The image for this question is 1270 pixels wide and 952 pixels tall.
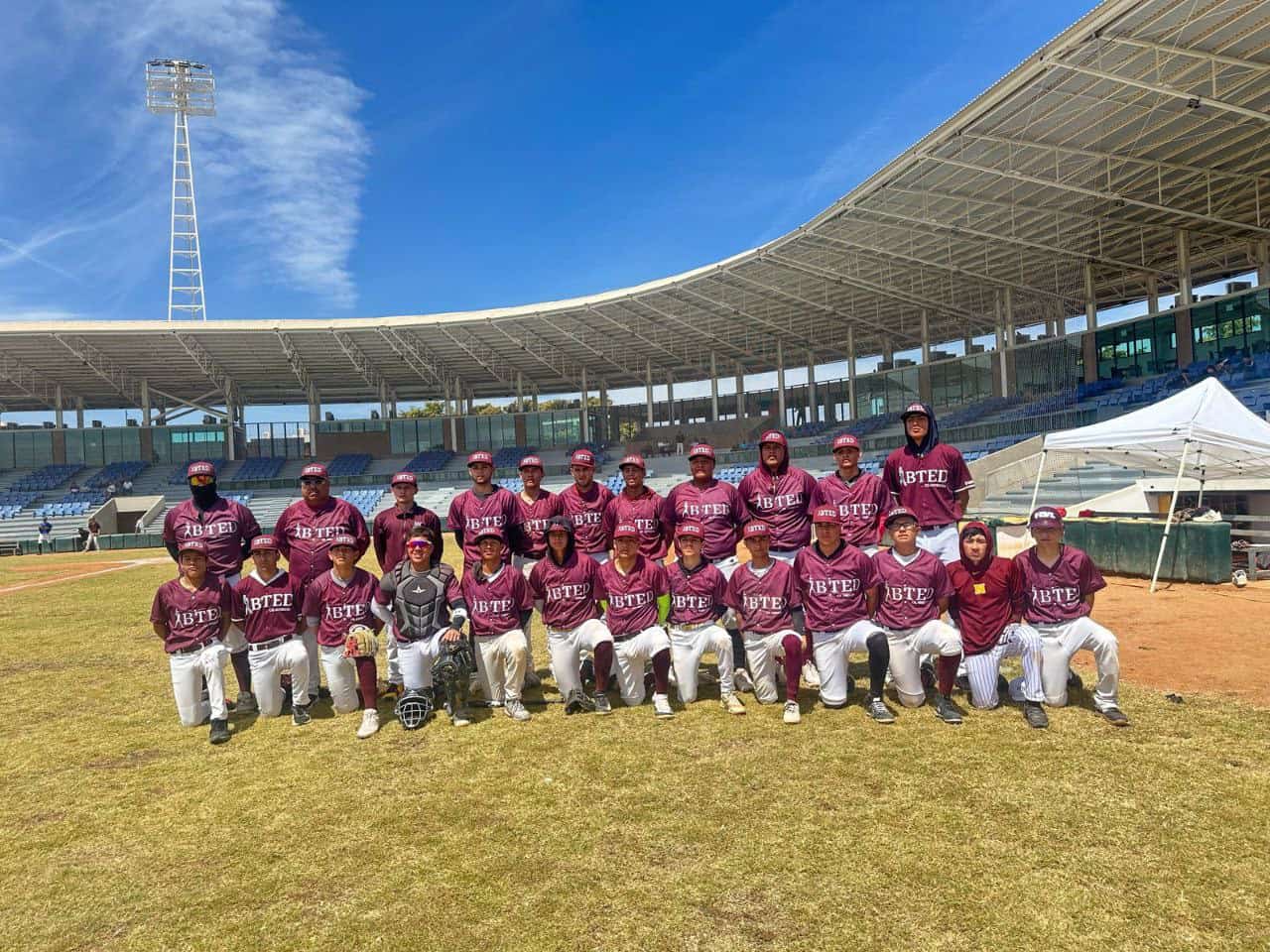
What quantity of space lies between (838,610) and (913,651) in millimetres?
668

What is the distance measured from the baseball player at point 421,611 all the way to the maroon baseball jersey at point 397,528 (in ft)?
2.02

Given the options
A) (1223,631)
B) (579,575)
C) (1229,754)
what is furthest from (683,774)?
(1223,631)

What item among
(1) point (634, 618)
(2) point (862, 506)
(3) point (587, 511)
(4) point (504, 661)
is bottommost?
(4) point (504, 661)

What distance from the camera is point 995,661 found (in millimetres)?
5695

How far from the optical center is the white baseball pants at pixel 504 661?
602cm

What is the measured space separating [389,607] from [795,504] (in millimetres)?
3810

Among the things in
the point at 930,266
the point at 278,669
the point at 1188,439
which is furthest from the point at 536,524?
the point at 930,266

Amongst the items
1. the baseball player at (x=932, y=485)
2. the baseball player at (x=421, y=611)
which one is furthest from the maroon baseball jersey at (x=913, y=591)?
the baseball player at (x=421, y=611)

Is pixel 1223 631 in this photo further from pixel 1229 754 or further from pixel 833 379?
pixel 833 379

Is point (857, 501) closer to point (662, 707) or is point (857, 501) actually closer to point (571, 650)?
point (662, 707)

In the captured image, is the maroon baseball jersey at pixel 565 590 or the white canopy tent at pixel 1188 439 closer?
the maroon baseball jersey at pixel 565 590

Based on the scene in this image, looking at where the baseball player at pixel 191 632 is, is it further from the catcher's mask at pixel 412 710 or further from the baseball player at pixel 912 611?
the baseball player at pixel 912 611

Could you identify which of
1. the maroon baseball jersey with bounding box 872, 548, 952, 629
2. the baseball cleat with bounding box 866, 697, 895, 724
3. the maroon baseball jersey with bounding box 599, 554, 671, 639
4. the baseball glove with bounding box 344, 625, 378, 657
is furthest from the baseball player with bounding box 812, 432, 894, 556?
the baseball glove with bounding box 344, 625, 378, 657

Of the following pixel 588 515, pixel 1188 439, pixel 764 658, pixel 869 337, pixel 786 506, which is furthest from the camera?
pixel 869 337
